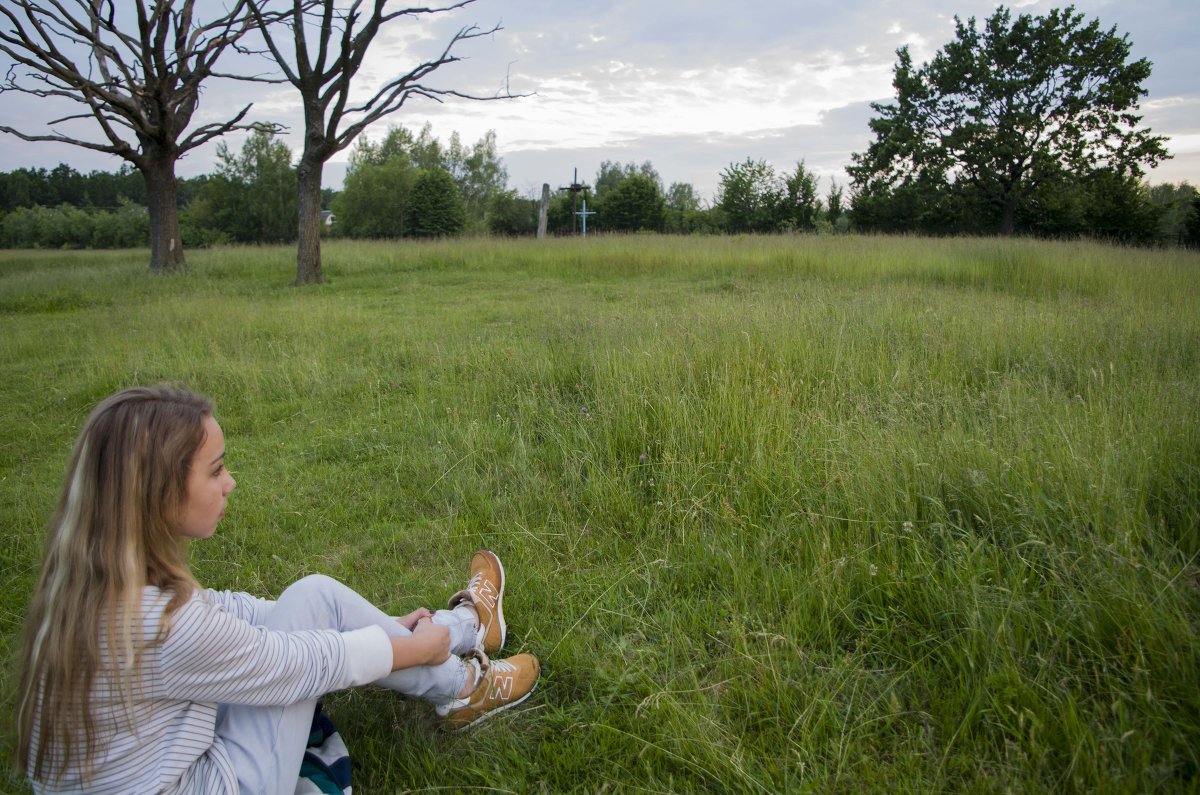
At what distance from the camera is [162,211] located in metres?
15.9

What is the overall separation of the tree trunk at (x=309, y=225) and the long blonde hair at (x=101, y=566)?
13480 millimetres

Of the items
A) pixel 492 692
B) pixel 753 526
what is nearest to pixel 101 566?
pixel 492 692

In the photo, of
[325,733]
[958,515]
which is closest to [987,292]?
[958,515]

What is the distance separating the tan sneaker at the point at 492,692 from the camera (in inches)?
83.9

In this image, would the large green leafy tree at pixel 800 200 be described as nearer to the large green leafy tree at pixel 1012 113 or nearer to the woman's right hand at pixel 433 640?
the large green leafy tree at pixel 1012 113

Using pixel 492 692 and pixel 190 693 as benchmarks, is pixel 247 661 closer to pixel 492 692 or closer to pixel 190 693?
pixel 190 693

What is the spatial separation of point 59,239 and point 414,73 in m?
50.7

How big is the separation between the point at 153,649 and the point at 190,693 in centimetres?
13

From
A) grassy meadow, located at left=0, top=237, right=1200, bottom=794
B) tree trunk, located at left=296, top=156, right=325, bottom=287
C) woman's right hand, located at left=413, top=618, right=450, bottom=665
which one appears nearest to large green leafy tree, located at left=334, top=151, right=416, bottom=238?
tree trunk, located at left=296, top=156, right=325, bottom=287

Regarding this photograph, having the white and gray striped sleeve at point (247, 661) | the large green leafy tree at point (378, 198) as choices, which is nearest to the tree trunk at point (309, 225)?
the white and gray striped sleeve at point (247, 661)

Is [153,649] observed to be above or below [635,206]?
below

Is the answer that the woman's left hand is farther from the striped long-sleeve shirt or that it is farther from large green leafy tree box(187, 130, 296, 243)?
large green leafy tree box(187, 130, 296, 243)

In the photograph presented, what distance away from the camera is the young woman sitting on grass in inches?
57.7

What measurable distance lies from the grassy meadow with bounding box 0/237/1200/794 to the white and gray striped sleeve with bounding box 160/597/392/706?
53 cm
